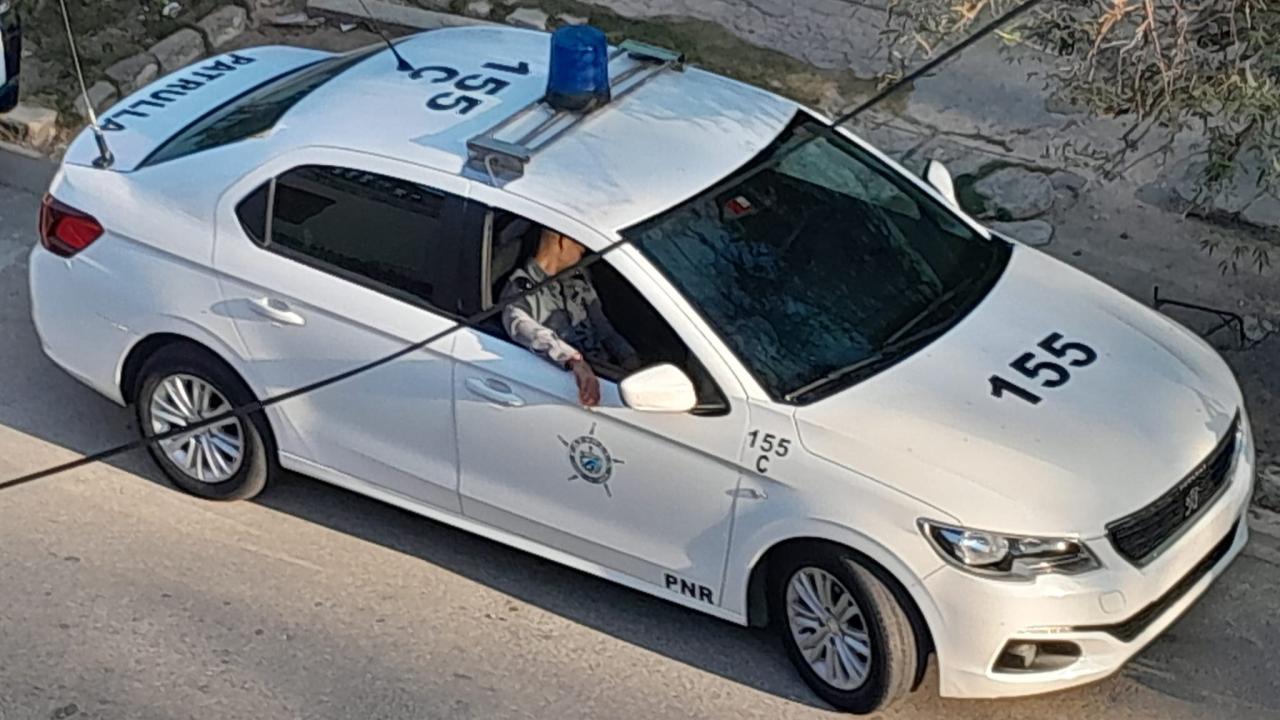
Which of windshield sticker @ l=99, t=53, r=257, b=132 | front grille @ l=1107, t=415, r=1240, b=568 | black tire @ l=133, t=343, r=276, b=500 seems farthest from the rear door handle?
front grille @ l=1107, t=415, r=1240, b=568

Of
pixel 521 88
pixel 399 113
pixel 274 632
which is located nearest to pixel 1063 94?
pixel 521 88

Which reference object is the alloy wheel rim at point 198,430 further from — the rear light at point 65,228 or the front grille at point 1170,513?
the front grille at point 1170,513

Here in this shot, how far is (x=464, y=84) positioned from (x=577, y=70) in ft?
1.90

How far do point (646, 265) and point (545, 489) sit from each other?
2.73 ft

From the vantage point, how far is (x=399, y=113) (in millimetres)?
6262

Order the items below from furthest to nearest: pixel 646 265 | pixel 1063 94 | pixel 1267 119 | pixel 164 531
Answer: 1. pixel 1063 94
2. pixel 164 531
3. pixel 1267 119
4. pixel 646 265

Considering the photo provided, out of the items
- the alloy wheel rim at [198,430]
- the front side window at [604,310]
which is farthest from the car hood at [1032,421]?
the alloy wheel rim at [198,430]

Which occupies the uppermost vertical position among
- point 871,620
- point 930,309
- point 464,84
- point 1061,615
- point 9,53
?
point 464,84

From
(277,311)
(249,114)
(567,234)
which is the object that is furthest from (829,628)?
(249,114)

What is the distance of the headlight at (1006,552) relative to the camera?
5.20 metres

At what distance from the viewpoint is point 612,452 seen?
5.65m

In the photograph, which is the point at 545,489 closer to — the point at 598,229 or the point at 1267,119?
the point at 598,229

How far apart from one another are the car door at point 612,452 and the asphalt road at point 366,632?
0.33 m

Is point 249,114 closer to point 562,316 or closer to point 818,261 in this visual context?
point 562,316
